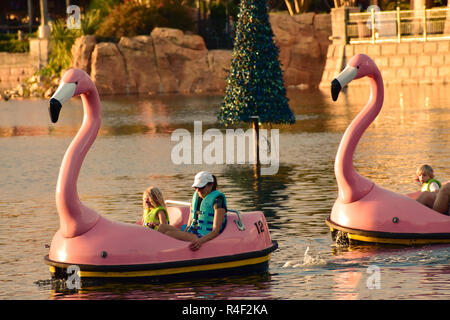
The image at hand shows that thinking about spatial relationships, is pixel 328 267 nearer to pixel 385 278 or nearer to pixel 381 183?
pixel 385 278

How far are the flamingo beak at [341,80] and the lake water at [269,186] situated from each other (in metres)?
1.89

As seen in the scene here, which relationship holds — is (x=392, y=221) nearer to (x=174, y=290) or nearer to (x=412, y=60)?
(x=174, y=290)

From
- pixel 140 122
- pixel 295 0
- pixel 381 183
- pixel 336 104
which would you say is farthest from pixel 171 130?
pixel 295 0

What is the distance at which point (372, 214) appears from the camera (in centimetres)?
1227

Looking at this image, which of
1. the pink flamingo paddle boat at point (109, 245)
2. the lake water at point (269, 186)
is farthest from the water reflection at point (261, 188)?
the pink flamingo paddle boat at point (109, 245)

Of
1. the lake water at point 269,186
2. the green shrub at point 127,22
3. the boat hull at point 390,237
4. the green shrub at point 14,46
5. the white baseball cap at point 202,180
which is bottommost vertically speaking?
the lake water at point 269,186

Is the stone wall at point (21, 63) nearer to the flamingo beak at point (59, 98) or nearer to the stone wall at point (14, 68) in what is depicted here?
the stone wall at point (14, 68)

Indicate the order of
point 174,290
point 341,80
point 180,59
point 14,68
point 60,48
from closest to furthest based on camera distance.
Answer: point 174,290 < point 341,80 < point 180,59 < point 60,48 < point 14,68

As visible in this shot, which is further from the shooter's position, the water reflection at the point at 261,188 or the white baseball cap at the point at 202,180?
the water reflection at the point at 261,188

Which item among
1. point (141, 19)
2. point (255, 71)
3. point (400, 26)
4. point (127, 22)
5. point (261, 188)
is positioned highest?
point (141, 19)

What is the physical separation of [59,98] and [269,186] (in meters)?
8.25

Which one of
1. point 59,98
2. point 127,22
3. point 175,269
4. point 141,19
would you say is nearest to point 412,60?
point 141,19

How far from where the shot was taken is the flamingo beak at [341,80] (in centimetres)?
1230

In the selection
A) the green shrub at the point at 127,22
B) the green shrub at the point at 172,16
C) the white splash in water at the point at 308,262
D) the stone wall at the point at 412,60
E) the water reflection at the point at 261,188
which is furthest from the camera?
the green shrub at the point at 172,16
